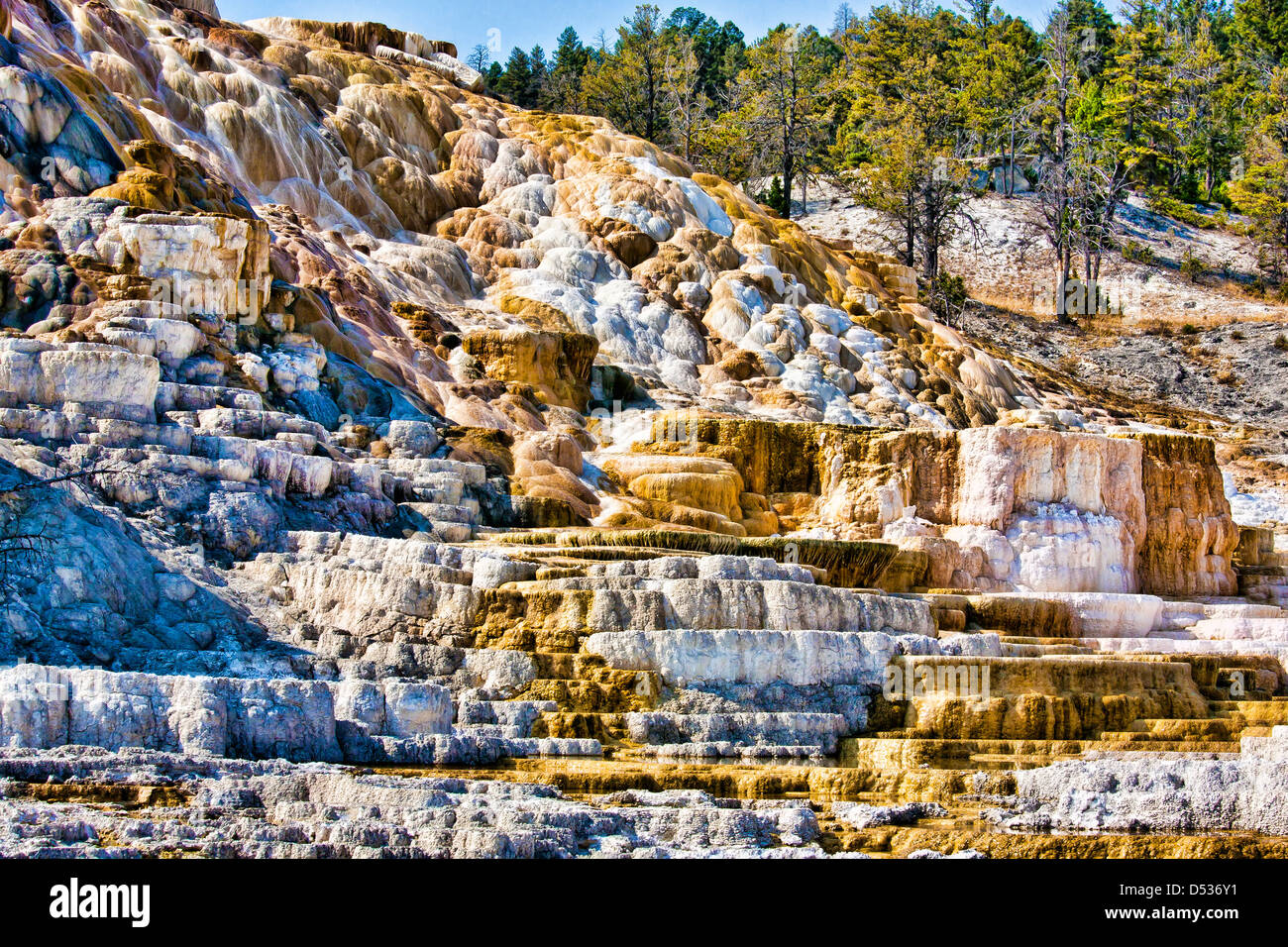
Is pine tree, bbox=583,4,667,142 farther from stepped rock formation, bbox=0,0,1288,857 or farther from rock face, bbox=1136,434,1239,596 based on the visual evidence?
rock face, bbox=1136,434,1239,596

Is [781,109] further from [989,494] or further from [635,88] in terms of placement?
[989,494]

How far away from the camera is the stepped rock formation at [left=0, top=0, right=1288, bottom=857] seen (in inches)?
374

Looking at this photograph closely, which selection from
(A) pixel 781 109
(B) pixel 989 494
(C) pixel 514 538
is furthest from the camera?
(A) pixel 781 109

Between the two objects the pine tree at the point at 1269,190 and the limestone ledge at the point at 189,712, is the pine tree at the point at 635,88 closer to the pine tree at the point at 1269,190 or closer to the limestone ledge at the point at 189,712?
the pine tree at the point at 1269,190

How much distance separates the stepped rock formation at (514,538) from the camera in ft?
31.1

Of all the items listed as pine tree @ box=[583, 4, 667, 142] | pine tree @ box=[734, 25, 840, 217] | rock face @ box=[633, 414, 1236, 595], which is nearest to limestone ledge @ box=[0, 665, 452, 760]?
rock face @ box=[633, 414, 1236, 595]

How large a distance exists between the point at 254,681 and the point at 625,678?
3.13 meters

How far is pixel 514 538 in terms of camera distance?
A: 51.3 ft

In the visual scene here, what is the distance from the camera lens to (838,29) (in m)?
54.5

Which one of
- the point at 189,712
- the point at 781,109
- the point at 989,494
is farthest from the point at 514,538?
the point at 781,109

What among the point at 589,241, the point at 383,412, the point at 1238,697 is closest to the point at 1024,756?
the point at 1238,697

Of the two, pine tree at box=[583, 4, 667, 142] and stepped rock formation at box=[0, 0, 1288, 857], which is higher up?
pine tree at box=[583, 4, 667, 142]

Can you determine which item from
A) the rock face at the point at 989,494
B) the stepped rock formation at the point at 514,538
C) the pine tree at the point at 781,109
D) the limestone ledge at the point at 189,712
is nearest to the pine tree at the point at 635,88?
the pine tree at the point at 781,109
